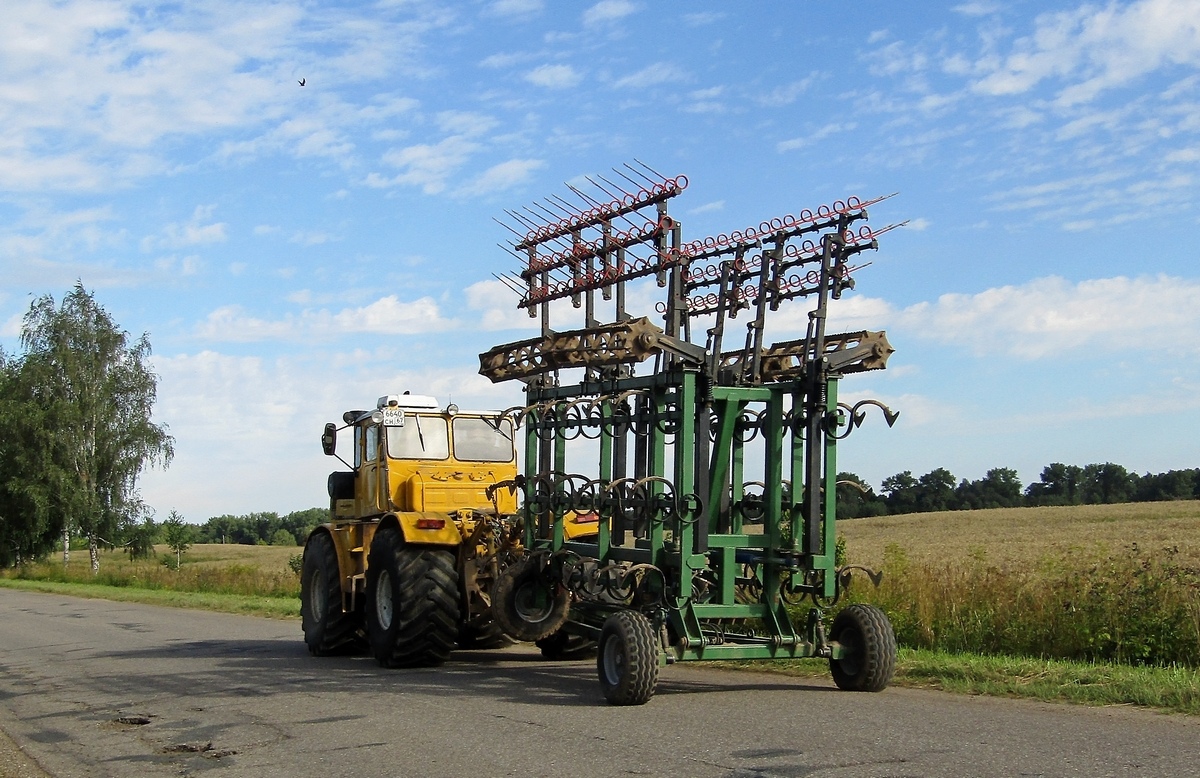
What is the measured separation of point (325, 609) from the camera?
1418 cm

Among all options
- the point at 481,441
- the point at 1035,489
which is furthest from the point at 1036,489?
the point at 481,441

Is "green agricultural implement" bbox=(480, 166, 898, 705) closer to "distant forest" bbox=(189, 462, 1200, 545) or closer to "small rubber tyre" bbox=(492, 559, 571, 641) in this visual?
"small rubber tyre" bbox=(492, 559, 571, 641)

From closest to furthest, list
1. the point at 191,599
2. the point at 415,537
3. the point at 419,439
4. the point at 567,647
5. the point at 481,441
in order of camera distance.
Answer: the point at 415,537 < the point at 567,647 < the point at 419,439 < the point at 481,441 < the point at 191,599

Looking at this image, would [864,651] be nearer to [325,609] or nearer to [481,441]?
[481,441]

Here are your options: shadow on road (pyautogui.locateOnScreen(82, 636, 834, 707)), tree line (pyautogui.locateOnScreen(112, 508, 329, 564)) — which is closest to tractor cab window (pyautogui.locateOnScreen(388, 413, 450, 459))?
shadow on road (pyautogui.locateOnScreen(82, 636, 834, 707))

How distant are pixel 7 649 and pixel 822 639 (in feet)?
37.6

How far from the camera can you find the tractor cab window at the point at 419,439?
14344 mm

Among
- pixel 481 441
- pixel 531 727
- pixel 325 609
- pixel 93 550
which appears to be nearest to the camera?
pixel 531 727

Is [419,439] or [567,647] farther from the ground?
[419,439]

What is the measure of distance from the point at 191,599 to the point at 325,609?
1487 cm

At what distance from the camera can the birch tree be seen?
5019 centimetres

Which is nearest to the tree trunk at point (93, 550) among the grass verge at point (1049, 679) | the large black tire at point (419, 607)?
the large black tire at point (419, 607)

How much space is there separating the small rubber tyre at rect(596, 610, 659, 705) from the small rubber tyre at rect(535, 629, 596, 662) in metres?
3.91

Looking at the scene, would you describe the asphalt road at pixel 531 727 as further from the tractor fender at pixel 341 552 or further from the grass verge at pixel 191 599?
the grass verge at pixel 191 599
